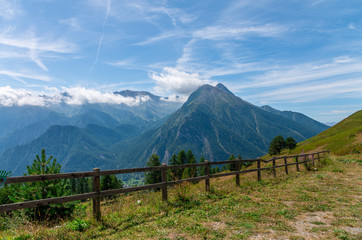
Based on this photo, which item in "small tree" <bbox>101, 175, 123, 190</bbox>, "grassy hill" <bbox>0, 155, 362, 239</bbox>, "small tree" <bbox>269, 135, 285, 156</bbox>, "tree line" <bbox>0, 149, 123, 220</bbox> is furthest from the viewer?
"small tree" <bbox>269, 135, 285, 156</bbox>

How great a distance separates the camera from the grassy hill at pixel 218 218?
6.21 metres

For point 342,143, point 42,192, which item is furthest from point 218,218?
point 342,143

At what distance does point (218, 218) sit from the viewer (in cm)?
765

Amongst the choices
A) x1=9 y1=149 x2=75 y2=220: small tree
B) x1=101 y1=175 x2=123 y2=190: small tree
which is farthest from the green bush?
x1=101 y1=175 x2=123 y2=190: small tree

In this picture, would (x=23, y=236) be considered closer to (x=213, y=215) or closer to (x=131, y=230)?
(x=131, y=230)

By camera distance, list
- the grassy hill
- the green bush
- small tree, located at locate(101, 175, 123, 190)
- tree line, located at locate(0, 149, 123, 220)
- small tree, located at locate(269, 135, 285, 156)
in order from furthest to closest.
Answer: small tree, located at locate(269, 135, 285, 156)
small tree, located at locate(101, 175, 123, 190)
tree line, located at locate(0, 149, 123, 220)
the green bush
the grassy hill

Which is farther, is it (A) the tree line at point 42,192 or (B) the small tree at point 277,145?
(B) the small tree at point 277,145

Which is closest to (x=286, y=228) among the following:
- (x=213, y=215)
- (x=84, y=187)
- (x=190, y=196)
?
(x=213, y=215)

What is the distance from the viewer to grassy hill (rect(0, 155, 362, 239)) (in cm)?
621

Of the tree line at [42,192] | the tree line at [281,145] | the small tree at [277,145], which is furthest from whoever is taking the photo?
the small tree at [277,145]

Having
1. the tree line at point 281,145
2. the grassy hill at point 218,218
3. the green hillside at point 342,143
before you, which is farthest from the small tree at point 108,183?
the tree line at point 281,145

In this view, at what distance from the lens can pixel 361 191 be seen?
11281 mm

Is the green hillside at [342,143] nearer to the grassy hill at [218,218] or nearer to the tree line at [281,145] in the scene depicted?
the tree line at [281,145]

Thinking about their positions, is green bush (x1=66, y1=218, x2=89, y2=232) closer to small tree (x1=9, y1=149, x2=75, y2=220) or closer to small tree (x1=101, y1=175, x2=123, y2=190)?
small tree (x1=9, y1=149, x2=75, y2=220)
